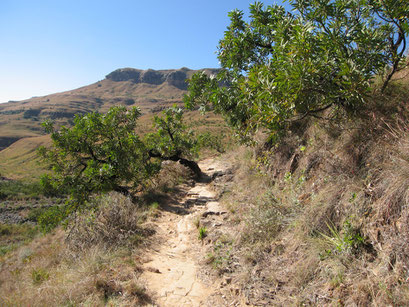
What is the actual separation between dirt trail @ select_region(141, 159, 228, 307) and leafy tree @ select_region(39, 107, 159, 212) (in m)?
2.21

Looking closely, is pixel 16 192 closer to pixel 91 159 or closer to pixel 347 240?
pixel 91 159

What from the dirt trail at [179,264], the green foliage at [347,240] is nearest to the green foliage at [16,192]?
the dirt trail at [179,264]

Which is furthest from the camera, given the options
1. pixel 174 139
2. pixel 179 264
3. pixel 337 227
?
pixel 174 139

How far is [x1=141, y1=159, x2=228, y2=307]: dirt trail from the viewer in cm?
346

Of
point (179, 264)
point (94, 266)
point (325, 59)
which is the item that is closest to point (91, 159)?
point (94, 266)

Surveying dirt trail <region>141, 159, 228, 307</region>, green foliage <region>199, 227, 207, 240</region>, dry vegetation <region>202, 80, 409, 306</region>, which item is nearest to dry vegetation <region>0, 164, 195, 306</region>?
dirt trail <region>141, 159, 228, 307</region>

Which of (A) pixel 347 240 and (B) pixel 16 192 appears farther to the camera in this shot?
(B) pixel 16 192

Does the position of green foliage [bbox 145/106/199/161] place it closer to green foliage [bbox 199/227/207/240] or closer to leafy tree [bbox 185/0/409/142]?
green foliage [bbox 199/227/207/240]

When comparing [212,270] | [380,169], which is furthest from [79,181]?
[380,169]

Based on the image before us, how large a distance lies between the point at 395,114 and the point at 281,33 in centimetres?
218

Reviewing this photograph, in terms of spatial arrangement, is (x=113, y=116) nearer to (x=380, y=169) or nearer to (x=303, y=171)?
(x=303, y=171)

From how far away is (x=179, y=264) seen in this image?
14.7 feet

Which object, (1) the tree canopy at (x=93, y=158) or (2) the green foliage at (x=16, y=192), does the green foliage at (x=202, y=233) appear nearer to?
(1) the tree canopy at (x=93, y=158)

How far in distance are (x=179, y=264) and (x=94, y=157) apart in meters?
5.35
